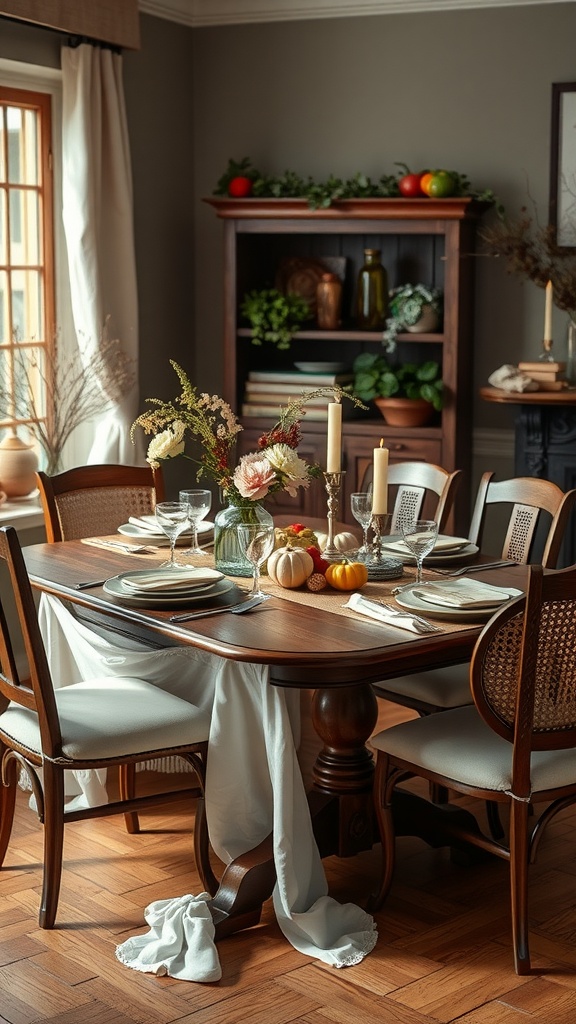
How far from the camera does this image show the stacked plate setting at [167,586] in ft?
9.18

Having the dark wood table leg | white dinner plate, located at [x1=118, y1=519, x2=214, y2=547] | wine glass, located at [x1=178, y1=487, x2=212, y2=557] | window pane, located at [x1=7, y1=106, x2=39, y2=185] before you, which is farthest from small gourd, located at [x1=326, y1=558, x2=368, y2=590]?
window pane, located at [x1=7, y1=106, x2=39, y2=185]

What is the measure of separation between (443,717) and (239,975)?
711 mm

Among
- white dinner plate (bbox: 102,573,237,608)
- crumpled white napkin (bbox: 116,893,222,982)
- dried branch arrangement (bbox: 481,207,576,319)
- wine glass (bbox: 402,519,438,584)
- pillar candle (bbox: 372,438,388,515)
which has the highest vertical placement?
dried branch arrangement (bbox: 481,207,576,319)

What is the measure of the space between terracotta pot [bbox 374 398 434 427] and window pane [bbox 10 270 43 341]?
140cm

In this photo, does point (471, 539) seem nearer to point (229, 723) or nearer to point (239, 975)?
point (229, 723)

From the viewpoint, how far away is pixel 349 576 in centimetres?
294

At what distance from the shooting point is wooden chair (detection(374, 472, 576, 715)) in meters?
3.12

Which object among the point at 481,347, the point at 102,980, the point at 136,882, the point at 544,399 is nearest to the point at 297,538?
the point at 136,882

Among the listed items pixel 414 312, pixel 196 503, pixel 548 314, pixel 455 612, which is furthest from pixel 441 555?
pixel 414 312

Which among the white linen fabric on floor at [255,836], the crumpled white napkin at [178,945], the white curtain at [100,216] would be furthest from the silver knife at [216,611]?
the white curtain at [100,216]

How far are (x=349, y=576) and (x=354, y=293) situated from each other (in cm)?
263

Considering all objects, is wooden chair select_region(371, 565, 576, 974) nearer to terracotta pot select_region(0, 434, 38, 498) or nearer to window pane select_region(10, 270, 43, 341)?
terracotta pot select_region(0, 434, 38, 498)

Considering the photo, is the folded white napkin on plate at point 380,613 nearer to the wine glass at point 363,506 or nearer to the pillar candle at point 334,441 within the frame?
the wine glass at point 363,506

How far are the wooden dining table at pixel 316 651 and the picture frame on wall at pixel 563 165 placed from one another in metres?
2.17
